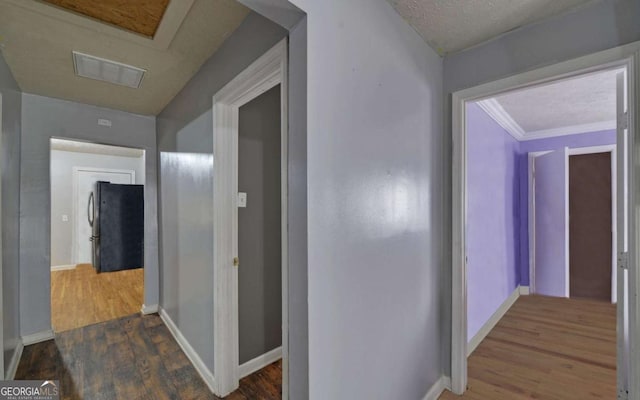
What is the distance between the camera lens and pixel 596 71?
1424mm

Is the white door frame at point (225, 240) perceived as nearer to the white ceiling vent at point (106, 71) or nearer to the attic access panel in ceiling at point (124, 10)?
the attic access panel in ceiling at point (124, 10)

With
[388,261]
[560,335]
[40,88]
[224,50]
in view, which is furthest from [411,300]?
[40,88]

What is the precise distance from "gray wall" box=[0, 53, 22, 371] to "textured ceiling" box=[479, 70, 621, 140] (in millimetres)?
3844

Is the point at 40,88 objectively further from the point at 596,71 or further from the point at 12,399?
the point at 596,71

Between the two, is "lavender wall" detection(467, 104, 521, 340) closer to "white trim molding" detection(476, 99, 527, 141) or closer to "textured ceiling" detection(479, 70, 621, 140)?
"white trim molding" detection(476, 99, 527, 141)

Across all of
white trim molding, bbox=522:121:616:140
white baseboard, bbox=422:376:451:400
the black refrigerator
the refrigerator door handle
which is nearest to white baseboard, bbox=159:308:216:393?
white baseboard, bbox=422:376:451:400

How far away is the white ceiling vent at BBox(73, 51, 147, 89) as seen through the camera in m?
1.99

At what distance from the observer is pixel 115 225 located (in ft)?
17.3

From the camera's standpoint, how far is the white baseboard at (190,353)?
1961mm

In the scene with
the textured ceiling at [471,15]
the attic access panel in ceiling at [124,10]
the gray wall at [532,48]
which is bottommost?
the gray wall at [532,48]

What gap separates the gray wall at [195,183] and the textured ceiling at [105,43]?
4.5 inches

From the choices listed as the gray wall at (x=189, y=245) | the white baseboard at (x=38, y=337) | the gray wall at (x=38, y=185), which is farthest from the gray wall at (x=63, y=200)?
the gray wall at (x=189, y=245)

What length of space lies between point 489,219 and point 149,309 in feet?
13.6

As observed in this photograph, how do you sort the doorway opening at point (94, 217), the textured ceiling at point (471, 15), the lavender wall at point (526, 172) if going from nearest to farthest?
the textured ceiling at point (471, 15) < the lavender wall at point (526, 172) < the doorway opening at point (94, 217)
